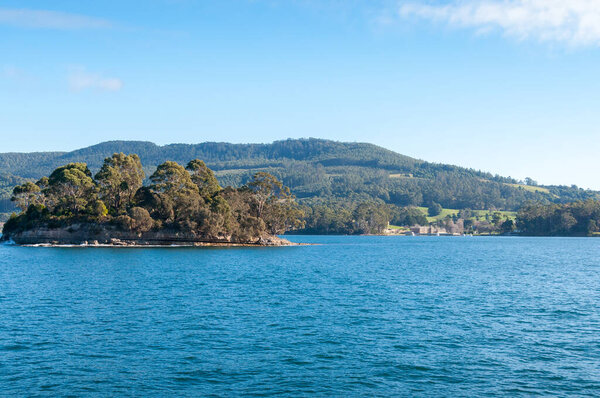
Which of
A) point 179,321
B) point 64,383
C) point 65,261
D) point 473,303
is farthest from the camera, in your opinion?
point 65,261

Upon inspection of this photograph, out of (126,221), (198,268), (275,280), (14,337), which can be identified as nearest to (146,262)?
(198,268)

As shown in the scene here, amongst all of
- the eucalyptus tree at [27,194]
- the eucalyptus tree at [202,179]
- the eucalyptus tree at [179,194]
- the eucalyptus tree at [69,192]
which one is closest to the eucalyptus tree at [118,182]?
the eucalyptus tree at [69,192]

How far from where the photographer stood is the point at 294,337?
92.0 feet

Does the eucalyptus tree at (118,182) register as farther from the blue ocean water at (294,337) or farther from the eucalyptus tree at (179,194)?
the blue ocean water at (294,337)

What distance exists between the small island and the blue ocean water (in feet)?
194

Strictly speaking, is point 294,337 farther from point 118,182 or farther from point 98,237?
point 118,182

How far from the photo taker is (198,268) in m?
66.0

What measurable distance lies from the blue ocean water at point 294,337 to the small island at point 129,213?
5922cm

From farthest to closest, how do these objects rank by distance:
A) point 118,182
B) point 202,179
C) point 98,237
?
point 202,179
point 118,182
point 98,237

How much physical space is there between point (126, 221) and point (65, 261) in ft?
120

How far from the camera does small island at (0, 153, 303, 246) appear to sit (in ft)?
363

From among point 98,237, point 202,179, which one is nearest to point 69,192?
point 98,237

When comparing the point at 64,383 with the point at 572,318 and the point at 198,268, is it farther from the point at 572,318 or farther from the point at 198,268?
the point at 198,268

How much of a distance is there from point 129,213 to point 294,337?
8920cm
